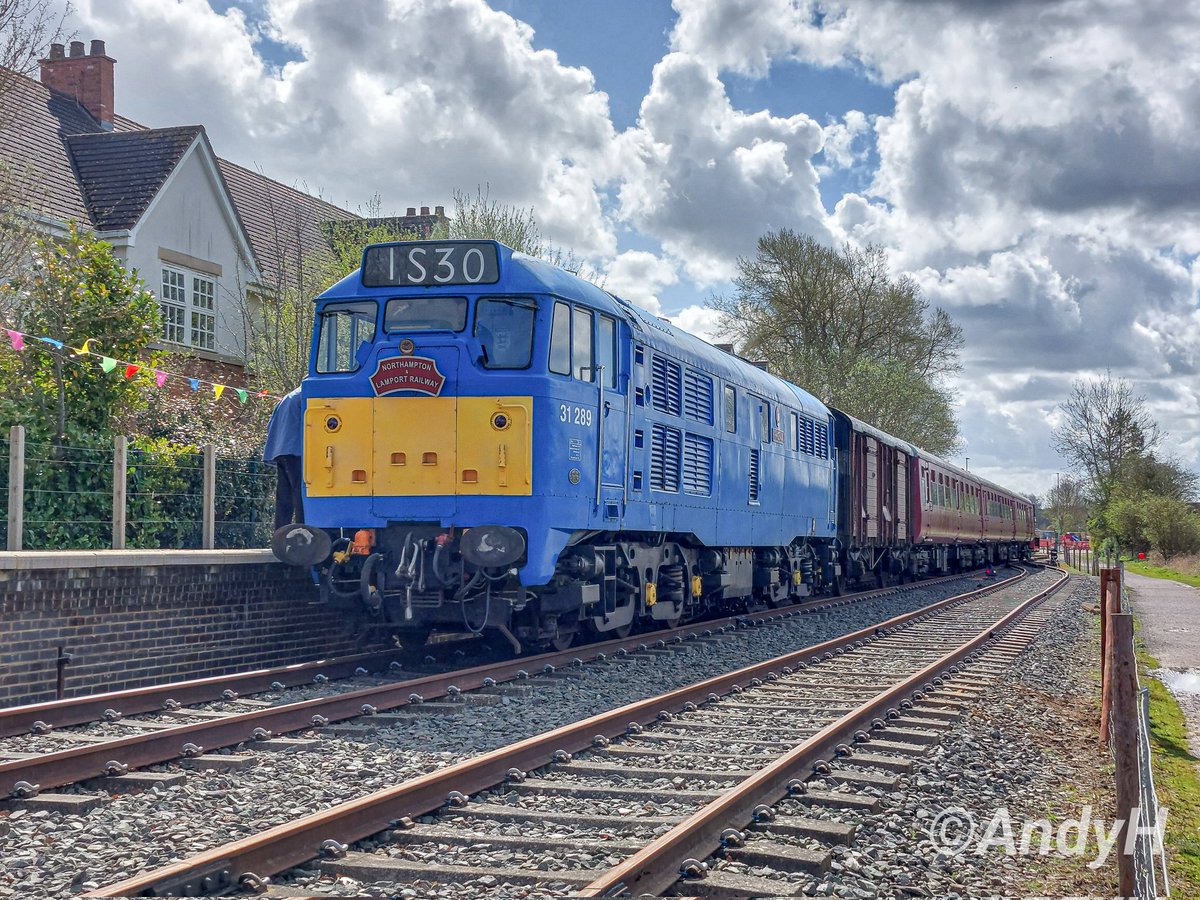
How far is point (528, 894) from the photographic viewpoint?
4.71m

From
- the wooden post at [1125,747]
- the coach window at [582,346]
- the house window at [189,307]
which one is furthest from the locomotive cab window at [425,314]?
the house window at [189,307]

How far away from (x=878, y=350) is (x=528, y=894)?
45275 mm

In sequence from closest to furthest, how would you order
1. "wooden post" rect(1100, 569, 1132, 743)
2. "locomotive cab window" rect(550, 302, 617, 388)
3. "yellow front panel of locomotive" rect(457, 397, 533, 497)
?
1. "wooden post" rect(1100, 569, 1132, 743)
2. "yellow front panel of locomotive" rect(457, 397, 533, 497)
3. "locomotive cab window" rect(550, 302, 617, 388)

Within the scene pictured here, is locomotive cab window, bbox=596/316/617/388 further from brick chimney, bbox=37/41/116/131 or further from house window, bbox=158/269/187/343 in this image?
brick chimney, bbox=37/41/116/131

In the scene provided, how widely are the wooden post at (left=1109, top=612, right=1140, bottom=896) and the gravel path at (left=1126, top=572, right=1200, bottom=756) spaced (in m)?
3.35

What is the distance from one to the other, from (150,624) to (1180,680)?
1055cm

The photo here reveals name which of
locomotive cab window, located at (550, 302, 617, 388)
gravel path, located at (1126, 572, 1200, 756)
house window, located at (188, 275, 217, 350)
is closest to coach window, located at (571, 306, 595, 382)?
locomotive cab window, located at (550, 302, 617, 388)

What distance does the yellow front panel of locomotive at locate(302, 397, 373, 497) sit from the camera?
1107 centimetres

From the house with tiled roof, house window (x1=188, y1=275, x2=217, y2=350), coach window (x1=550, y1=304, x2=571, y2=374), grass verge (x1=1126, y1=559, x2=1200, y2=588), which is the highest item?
the house with tiled roof

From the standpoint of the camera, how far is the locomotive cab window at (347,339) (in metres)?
11.3

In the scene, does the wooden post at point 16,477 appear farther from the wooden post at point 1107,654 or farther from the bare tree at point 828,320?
the bare tree at point 828,320

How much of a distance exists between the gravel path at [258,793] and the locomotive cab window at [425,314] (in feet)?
11.0

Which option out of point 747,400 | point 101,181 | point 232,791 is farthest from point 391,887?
point 101,181

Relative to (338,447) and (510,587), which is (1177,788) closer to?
(510,587)
